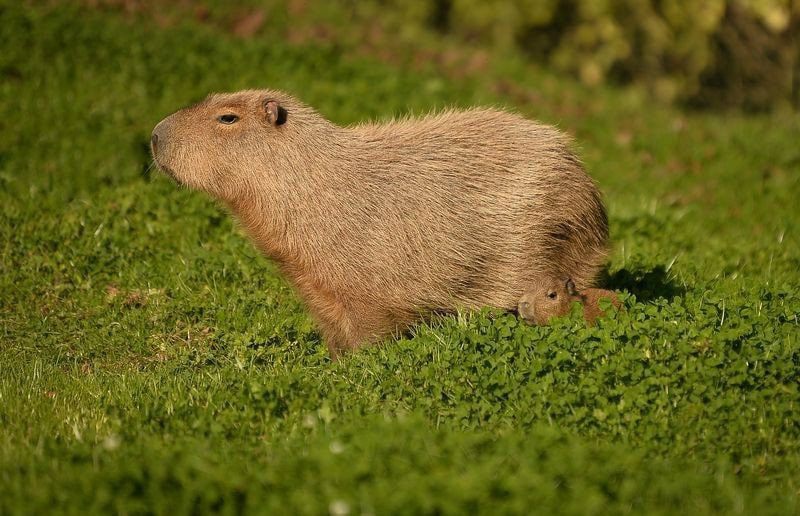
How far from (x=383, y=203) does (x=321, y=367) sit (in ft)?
2.96

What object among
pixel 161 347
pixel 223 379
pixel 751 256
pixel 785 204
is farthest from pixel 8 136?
pixel 785 204

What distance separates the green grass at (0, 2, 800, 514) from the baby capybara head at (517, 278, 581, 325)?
232 mm

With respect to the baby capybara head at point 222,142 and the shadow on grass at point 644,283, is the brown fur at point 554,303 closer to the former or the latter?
the shadow on grass at point 644,283

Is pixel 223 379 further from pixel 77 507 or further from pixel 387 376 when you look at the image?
pixel 77 507

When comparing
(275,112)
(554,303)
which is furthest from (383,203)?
(554,303)

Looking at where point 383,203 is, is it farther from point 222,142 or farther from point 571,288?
point 571,288

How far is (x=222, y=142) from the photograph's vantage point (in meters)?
5.02

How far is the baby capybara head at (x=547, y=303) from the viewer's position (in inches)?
195

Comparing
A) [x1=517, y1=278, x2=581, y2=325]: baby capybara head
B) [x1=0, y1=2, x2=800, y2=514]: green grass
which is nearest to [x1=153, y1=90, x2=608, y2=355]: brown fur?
[x1=517, y1=278, x2=581, y2=325]: baby capybara head

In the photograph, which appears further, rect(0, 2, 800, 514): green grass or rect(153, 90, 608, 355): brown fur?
rect(153, 90, 608, 355): brown fur

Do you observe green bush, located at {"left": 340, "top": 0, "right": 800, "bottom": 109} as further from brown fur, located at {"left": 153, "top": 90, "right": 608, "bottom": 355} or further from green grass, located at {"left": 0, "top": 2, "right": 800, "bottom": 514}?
brown fur, located at {"left": 153, "top": 90, "right": 608, "bottom": 355}

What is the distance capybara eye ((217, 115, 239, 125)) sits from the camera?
5066 mm

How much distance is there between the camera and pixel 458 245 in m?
4.92

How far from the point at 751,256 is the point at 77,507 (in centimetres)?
493
